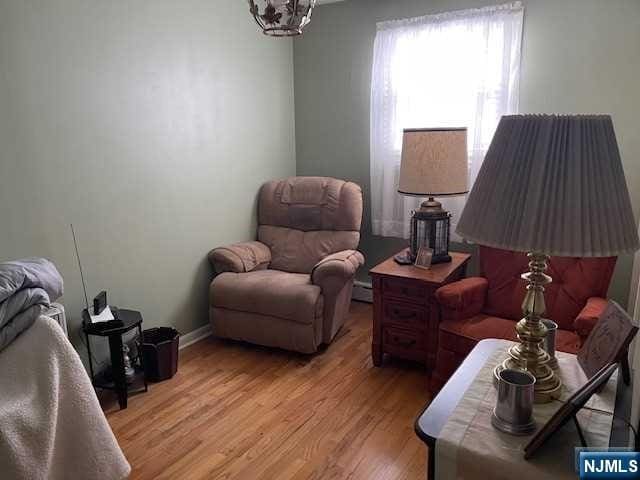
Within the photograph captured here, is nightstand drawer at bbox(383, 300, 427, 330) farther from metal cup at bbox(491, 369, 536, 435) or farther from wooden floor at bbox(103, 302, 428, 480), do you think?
metal cup at bbox(491, 369, 536, 435)

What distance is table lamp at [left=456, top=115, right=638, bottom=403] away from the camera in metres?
0.98

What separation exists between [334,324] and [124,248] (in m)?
1.38

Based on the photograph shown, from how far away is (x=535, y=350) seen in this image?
125 centimetres

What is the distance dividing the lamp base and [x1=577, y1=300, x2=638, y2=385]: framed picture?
123 millimetres

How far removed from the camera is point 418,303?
8.74ft

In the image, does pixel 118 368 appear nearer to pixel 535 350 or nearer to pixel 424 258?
pixel 424 258

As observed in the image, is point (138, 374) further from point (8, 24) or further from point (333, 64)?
point (333, 64)

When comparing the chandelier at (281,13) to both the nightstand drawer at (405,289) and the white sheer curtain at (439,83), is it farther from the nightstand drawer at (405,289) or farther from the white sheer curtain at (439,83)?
the white sheer curtain at (439,83)

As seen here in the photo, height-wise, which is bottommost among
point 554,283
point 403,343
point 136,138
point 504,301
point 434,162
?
point 403,343

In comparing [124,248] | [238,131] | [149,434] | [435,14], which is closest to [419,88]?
[435,14]


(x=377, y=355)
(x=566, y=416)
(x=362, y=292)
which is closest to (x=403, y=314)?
(x=377, y=355)

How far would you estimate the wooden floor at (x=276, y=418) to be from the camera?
203 cm

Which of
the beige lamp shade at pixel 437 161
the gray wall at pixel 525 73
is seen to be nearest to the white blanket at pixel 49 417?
the beige lamp shade at pixel 437 161

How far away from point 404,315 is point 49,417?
5.97 feet
